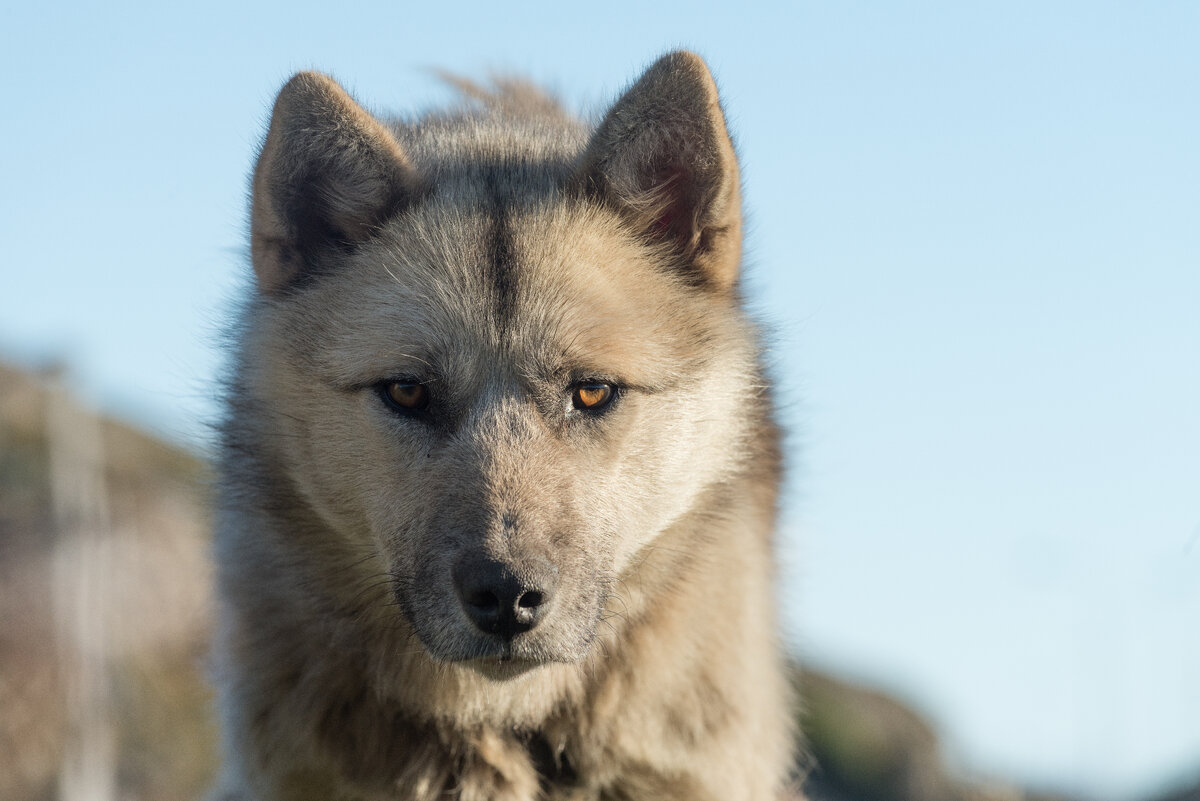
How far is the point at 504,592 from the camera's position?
311 cm

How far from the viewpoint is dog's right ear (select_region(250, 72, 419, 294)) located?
3.67 meters

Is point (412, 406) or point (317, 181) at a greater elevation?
point (317, 181)

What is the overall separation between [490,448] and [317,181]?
1.08 m

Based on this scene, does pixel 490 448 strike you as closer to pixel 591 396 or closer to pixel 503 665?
pixel 591 396

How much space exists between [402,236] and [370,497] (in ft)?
2.74

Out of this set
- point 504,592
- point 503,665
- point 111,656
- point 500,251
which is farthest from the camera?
point 111,656

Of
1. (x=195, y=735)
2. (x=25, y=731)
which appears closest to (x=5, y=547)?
(x=25, y=731)

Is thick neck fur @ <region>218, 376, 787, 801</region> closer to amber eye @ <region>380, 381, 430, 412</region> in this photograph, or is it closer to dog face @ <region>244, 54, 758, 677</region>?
dog face @ <region>244, 54, 758, 677</region>

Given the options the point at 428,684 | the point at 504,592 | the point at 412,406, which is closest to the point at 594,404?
the point at 412,406

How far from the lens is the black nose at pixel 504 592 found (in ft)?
10.2

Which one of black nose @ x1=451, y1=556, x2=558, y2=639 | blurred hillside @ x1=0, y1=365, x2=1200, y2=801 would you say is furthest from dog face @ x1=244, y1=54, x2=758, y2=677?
blurred hillside @ x1=0, y1=365, x2=1200, y2=801

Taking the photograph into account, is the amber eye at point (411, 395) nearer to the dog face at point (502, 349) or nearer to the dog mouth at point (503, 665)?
the dog face at point (502, 349)

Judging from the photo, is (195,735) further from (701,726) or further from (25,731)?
(701,726)

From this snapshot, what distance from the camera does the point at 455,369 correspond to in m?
3.54
